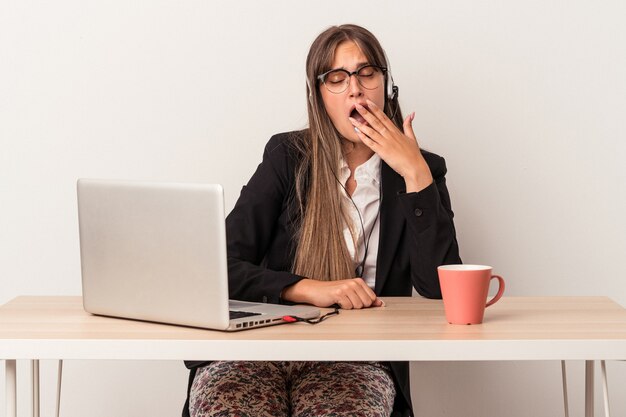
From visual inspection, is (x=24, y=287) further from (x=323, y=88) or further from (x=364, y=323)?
(x=364, y=323)

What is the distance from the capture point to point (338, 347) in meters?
1.24

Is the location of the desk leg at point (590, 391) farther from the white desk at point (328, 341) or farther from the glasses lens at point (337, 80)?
the glasses lens at point (337, 80)

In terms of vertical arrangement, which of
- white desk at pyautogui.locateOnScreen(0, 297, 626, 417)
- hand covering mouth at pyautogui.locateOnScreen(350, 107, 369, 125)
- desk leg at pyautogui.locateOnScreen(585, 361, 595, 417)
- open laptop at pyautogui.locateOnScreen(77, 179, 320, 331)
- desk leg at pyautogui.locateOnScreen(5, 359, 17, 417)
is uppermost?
hand covering mouth at pyautogui.locateOnScreen(350, 107, 369, 125)

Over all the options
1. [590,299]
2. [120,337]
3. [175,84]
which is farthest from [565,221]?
[120,337]

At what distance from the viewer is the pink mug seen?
1.37m

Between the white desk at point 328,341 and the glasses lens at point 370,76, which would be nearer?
the white desk at point 328,341

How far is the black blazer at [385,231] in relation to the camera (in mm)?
1745

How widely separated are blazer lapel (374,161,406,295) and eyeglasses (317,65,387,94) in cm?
22

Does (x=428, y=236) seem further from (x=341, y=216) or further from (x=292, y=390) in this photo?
(x=292, y=390)

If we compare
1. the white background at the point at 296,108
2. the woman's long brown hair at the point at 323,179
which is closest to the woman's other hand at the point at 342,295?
the woman's long brown hair at the point at 323,179

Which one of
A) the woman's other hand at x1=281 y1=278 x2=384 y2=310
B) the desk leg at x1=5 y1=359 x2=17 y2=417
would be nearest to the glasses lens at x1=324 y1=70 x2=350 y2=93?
the woman's other hand at x1=281 y1=278 x2=384 y2=310

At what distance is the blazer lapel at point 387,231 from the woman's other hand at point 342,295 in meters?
0.28

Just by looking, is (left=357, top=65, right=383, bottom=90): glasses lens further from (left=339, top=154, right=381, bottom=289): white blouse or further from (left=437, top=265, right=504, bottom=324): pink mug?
(left=437, top=265, right=504, bottom=324): pink mug

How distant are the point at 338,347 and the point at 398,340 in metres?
0.08
